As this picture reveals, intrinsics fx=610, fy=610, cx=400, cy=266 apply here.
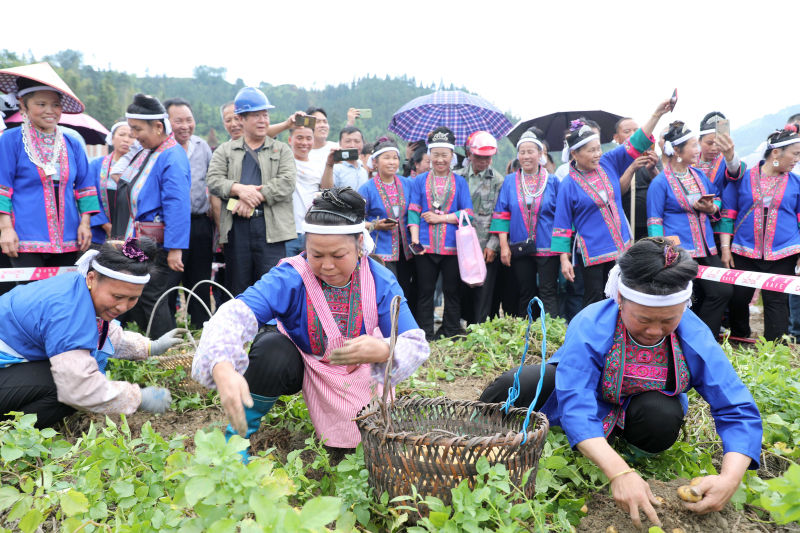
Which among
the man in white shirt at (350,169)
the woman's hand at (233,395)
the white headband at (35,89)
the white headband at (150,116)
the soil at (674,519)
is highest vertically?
the white headband at (35,89)

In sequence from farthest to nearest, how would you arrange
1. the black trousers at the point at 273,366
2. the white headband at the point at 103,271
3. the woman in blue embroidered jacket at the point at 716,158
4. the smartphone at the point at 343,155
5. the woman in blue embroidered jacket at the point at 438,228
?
the woman in blue embroidered jacket at the point at 438,228 < the smartphone at the point at 343,155 < the woman in blue embroidered jacket at the point at 716,158 < the white headband at the point at 103,271 < the black trousers at the point at 273,366

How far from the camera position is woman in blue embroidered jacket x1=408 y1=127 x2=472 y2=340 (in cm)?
549

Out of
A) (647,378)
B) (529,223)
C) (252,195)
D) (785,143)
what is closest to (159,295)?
(252,195)

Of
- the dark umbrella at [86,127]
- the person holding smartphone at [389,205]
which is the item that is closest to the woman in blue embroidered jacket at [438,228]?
the person holding smartphone at [389,205]

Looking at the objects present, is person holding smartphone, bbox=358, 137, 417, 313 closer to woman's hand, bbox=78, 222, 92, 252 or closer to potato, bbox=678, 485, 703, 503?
woman's hand, bbox=78, 222, 92, 252

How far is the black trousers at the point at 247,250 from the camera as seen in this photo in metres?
4.91

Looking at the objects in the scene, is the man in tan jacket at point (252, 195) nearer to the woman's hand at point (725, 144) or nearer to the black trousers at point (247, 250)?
the black trousers at point (247, 250)

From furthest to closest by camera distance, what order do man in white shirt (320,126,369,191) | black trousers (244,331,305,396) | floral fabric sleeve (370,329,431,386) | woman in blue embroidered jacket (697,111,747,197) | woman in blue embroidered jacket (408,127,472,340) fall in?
man in white shirt (320,126,369,191) < woman in blue embroidered jacket (408,127,472,340) < woman in blue embroidered jacket (697,111,747,197) < black trousers (244,331,305,396) < floral fabric sleeve (370,329,431,386)

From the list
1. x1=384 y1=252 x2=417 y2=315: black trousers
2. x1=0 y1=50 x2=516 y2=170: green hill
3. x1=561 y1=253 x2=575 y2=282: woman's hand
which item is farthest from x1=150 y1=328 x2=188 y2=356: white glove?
x1=0 y1=50 x2=516 y2=170: green hill

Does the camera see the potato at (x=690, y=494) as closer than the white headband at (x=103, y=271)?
Yes

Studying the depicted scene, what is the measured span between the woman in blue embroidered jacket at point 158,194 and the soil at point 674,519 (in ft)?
11.2

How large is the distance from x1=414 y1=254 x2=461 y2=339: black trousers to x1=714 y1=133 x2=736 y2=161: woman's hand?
2.36 meters

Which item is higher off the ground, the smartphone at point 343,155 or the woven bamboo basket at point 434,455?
the smartphone at point 343,155

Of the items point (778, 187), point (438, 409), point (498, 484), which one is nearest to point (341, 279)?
point (438, 409)
